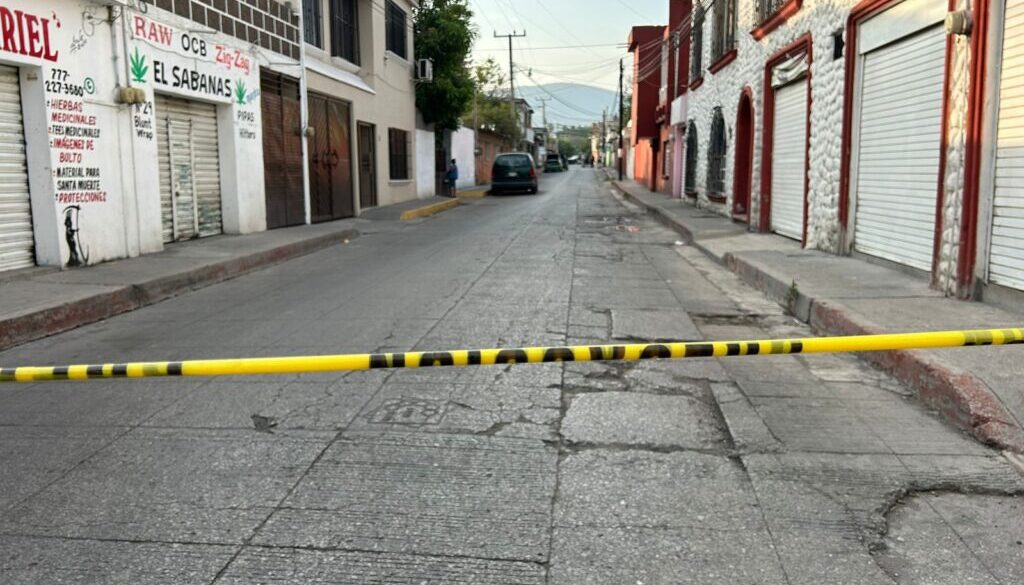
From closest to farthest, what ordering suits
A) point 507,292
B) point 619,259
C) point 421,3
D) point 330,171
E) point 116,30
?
point 507,292, point 116,30, point 619,259, point 330,171, point 421,3

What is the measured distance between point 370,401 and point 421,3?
83.6 ft

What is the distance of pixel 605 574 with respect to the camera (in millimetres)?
3000

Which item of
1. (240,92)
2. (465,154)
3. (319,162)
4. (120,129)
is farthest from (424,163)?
A: (120,129)

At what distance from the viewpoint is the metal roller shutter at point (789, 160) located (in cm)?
1344

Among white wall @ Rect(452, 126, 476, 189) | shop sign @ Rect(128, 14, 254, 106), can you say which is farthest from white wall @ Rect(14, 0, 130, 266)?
white wall @ Rect(452, 126, 476, 189)

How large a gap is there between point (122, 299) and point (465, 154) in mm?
32546

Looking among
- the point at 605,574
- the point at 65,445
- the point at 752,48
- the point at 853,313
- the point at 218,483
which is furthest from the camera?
the point at 752,48

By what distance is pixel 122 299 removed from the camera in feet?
28.3

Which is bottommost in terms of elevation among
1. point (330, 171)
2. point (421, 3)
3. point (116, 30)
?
point (330, 171)

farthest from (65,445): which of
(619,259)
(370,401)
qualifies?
(619,259)

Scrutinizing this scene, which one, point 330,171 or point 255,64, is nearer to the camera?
point 255,64

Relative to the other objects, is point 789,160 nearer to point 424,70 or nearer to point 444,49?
point 424,70

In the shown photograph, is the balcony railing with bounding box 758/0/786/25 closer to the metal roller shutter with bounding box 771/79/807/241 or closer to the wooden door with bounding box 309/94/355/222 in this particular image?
the metal roller shutter with bounding box 771/79/807/241

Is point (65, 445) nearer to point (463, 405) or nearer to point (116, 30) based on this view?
point (463, 405)
